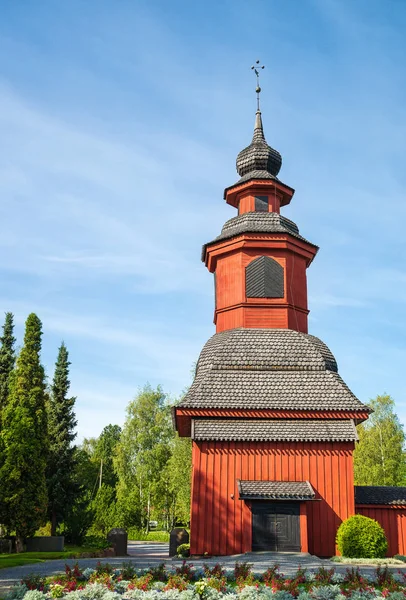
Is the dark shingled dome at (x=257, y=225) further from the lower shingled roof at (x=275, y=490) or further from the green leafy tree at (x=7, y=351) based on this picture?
the green leafy tree at (x=7, y=351)

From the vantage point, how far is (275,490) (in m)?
19.8

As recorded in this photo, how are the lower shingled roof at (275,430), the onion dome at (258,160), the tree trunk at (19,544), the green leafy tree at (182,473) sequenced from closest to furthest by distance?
the lower shingled roof at (275,430) → the tree trunk at (19,544) → the onion dome at (258,160) → the green leafy tree at (182,473)

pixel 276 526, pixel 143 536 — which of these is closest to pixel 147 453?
pixel 143 536

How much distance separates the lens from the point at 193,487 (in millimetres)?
20547

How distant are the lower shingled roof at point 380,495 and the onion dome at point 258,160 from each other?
46.7ft

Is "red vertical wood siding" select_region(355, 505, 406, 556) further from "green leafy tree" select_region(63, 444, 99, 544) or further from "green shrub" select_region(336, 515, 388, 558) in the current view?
"green leafy tree" select_region(63, 444, 99, 544)

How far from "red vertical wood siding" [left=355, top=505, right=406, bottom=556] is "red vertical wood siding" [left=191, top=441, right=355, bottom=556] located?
4.02ft

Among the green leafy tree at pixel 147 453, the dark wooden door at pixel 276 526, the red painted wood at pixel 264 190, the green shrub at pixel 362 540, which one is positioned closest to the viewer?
the green shrub at pixel 362 540

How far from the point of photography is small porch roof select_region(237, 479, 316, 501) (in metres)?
19.4

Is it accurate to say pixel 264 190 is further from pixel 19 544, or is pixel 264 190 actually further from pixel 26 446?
pixel 19 544

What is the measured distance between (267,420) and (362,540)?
511cm

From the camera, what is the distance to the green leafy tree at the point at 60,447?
32094mm

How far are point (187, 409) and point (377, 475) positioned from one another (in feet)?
77.6

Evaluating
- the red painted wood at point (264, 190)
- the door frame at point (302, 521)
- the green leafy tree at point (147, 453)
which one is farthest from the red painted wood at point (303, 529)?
the green leafy tree at point (147, 453)
